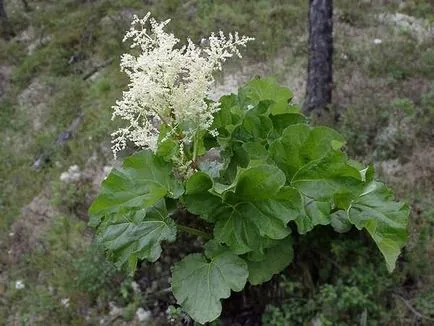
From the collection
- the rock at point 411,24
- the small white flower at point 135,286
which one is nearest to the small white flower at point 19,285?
the small white flower at point 135,286

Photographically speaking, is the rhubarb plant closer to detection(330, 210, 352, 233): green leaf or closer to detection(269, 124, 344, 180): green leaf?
detection(269, 124, 344, 180): green leaf

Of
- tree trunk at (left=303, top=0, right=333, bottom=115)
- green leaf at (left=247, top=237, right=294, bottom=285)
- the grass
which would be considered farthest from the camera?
tree trunk at (left=303, top=0, right=333, bottom=115)

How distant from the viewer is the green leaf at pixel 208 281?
256 cm

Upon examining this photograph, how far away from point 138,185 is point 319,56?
5.36 metres

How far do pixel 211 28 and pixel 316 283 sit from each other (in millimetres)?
7244

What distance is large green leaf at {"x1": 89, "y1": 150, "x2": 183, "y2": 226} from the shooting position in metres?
2.55

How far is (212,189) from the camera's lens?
246 cm

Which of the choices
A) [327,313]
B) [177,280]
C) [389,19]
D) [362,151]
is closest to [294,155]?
[177,280]

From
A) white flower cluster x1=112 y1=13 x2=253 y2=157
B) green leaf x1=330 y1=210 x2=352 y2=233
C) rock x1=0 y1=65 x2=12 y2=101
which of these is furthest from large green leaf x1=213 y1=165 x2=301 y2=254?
rock x1=0 y1=65 x2=12 y2=101

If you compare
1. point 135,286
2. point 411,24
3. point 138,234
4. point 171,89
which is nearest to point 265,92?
point 171,89

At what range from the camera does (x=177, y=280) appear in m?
2.70

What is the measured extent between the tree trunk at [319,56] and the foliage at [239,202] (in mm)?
4841

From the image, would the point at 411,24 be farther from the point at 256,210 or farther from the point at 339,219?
the point at 256,210

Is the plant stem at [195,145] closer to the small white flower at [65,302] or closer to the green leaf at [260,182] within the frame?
the green leaf at [260,182]
